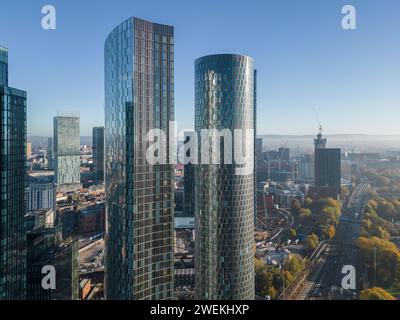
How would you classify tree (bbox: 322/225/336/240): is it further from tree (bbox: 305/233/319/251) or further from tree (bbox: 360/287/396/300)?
tree (bbox: 360/287/396/300)

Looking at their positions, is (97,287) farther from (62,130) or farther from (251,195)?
(62,130)

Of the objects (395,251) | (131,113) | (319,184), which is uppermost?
(131,113)

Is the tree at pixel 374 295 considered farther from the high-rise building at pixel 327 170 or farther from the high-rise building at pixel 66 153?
the high-rise building at pixel 66 153

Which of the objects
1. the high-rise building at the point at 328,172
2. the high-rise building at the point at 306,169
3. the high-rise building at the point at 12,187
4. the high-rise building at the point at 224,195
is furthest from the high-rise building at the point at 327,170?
the high-rise building at the point at 12,187

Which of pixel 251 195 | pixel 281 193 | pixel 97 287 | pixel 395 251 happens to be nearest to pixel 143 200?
pixel 251 195

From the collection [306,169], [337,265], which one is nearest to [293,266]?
[337,265]
